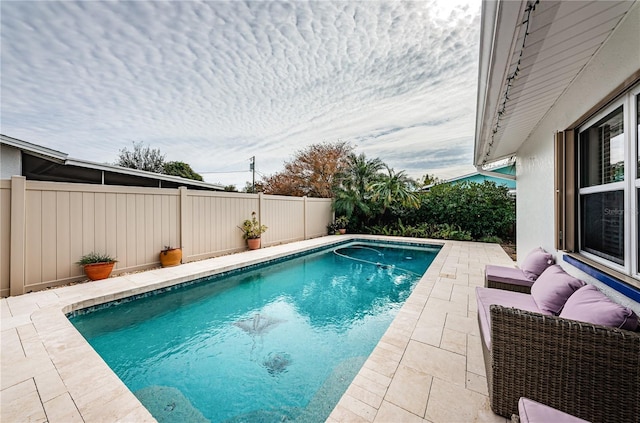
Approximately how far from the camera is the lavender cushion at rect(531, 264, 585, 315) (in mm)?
2145

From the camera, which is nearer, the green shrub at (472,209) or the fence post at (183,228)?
the fence post at (183,228)

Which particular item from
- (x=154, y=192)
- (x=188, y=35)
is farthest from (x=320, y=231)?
(x=188, y=35)

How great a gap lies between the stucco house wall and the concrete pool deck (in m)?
1.31

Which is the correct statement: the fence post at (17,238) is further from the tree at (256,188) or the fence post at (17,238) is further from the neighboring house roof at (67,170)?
the tree at (256,188)

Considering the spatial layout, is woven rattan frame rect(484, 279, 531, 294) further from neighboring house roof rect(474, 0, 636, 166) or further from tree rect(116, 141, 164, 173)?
tree rect(116, 141, 164, 173)

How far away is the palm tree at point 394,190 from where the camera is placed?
12.0 metres

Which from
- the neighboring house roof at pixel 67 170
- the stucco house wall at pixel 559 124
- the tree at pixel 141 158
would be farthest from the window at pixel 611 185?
the tree at pixel 141 158

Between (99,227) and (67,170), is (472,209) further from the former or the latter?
(67,170)

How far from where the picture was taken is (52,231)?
461 cm

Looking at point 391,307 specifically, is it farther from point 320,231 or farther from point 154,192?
→ point 320,231

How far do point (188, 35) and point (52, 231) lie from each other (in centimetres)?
488

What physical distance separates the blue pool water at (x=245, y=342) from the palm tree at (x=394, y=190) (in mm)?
6427

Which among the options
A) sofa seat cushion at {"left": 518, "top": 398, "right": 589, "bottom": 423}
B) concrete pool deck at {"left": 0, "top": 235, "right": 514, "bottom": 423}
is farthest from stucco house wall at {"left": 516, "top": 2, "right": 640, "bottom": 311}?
concrete pool deck at {"left": 0, "top": 235, "right": 514, "bottom": 423}

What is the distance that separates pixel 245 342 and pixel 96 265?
12.4 feet
